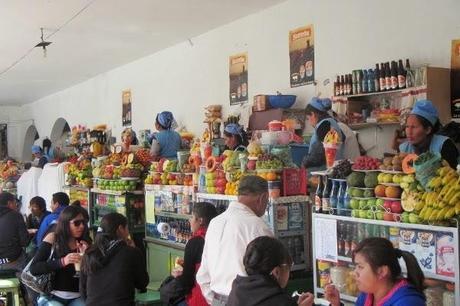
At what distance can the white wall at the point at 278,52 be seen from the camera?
588 centimetres

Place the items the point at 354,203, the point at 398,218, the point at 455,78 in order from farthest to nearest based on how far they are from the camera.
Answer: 1. the point at 455,78
2. the point at 354,203
3. the point at 398,218

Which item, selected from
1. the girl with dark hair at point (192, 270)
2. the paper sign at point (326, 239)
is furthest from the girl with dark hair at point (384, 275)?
the girl with dark hair at point (192, 270)

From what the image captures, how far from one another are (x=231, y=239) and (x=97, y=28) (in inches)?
256

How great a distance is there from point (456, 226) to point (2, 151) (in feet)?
65.3

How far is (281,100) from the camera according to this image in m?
7.45

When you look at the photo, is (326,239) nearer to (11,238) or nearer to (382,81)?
(382,81)

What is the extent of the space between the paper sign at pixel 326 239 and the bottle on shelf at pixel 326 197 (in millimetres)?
84

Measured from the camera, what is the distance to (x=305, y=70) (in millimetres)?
7504

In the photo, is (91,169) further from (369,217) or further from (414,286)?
(414,286)

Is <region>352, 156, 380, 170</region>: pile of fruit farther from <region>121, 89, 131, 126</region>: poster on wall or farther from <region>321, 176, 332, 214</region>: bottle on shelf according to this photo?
<region>121, 89, 131, 126</region>: poster on wall

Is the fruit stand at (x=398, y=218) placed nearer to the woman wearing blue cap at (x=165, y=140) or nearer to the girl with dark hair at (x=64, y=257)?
the girl with dark hair at (x=64, y=257)

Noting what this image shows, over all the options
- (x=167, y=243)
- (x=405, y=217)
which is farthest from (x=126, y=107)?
(x=405, y=217)

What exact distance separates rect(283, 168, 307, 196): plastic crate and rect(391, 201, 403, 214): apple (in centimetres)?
115

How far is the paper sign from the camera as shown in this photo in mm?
4020
